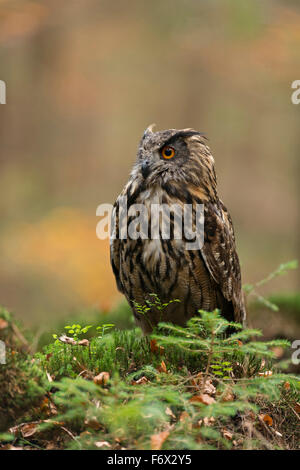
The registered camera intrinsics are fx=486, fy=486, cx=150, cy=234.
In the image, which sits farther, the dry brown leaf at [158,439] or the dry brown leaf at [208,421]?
the dry brown leaf at [208,421]

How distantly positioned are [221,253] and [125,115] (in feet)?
29.7

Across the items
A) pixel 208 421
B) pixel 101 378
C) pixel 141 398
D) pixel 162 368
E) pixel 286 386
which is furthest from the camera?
pixel 286 386

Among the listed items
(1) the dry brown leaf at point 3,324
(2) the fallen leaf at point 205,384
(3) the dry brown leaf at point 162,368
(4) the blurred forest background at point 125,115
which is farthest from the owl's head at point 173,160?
(4) the blurred forest background at point 125,115

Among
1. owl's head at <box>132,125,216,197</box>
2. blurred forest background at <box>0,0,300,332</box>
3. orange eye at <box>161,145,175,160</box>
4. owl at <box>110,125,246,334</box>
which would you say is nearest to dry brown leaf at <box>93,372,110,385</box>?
owl at <box>110,125,246,334</box>

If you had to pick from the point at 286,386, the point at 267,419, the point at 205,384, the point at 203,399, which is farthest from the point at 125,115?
the point at 203,399

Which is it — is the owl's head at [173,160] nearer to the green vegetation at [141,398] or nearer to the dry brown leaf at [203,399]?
the green vegetation at [141,398]

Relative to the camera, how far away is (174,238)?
129 inches

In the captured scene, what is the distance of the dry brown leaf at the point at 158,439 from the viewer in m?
1.98

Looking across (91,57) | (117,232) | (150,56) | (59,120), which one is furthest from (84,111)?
(117,232)

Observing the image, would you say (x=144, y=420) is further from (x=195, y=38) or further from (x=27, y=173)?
(x=195, y=38)

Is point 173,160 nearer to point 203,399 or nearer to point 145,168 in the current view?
point 145,168

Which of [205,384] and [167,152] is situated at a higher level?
[167,152]

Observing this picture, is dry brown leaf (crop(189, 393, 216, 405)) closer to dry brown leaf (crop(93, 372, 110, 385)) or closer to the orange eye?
dry brown leaf (crop(93, 372, 110, 385))

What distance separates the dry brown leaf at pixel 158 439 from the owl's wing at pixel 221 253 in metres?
1.49
